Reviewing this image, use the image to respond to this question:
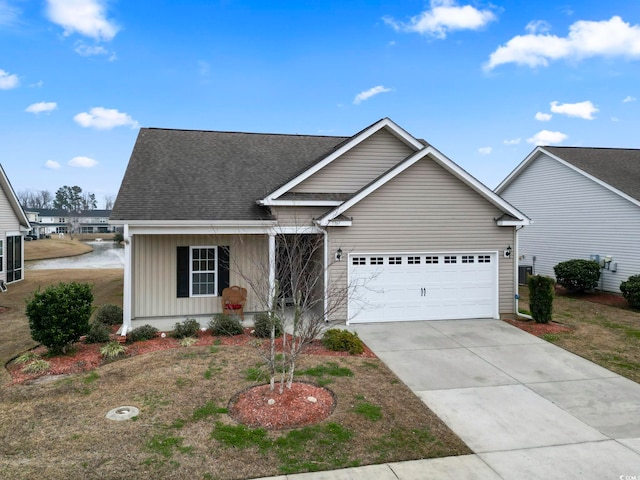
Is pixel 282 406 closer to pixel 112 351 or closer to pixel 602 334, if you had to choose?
pixel 112 351

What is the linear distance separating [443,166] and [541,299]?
4.82 m

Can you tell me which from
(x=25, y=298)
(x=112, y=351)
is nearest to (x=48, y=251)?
(x=25, y=298)

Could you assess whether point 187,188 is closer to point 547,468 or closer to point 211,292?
point 211,292

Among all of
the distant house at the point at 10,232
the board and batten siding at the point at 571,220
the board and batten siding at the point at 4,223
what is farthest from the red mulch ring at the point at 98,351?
the board and batten siding at the point at 571,220

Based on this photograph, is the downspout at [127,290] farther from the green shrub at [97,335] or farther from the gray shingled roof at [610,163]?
the gray shingled roof at [610,163]

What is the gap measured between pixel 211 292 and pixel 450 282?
7448 mm

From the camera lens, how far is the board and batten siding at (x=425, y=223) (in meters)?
12.2

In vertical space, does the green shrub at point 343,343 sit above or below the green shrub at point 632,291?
below

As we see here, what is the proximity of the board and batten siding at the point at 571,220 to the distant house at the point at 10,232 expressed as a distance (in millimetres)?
26311

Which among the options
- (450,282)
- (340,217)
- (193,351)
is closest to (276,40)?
(340,217)

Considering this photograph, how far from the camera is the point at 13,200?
20.4 m

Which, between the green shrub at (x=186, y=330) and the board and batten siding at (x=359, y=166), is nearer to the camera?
the green shrub at (x=186, y=330)

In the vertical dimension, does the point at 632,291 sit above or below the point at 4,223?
below

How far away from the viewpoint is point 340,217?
39.4 ft
